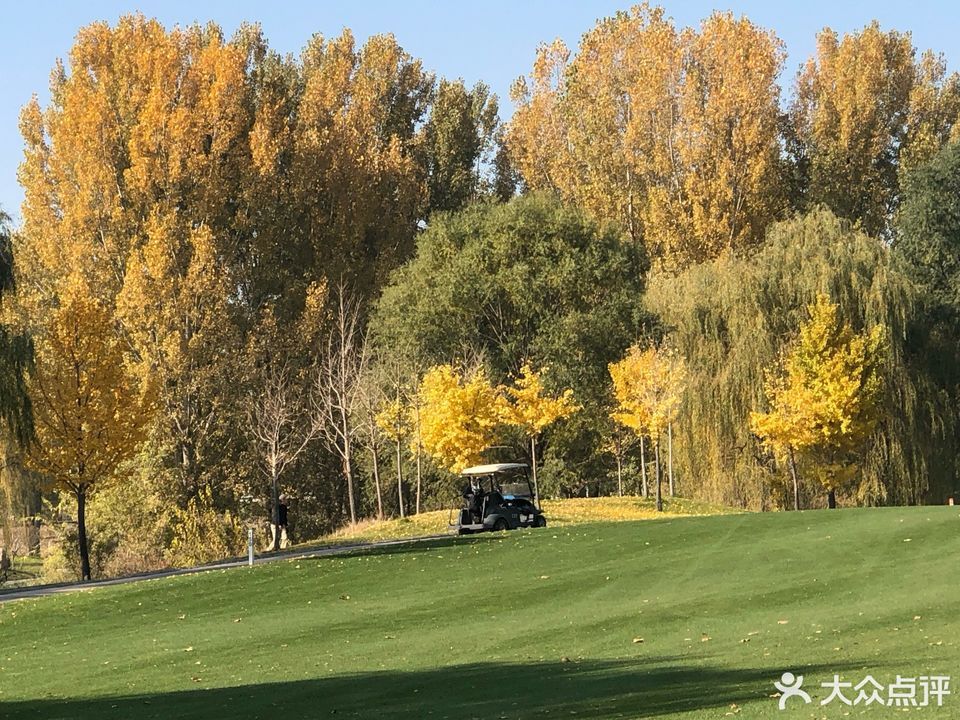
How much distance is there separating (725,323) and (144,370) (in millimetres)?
20456

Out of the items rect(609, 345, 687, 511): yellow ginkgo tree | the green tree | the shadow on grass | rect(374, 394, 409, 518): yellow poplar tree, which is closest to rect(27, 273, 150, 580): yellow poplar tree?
rect(374, 394, 409, 518): yellow poplar tree

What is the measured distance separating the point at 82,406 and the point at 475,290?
2095cm

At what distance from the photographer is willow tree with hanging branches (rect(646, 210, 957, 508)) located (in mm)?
47344

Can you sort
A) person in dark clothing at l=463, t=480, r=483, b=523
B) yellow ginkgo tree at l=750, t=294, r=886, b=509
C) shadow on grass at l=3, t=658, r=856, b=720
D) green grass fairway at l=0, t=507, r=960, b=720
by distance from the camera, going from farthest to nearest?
yellow ginkgo tree at l=750, t=294, r=886, b=509
person in dark clothing at l=463, t=480, r=483, b=523
green grass fairway at l=0, t=507, r=960, b=720
shadow on grass at l=3, t=658, r=856, b=720

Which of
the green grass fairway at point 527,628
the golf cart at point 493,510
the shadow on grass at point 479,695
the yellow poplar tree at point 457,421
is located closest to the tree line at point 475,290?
the yellow poplar tree at point 457,421

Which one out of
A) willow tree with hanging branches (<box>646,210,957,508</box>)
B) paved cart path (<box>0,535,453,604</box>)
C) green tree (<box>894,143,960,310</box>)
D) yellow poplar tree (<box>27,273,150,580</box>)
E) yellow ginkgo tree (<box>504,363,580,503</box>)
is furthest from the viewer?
green tree (<box>894,143,960,310</box>)

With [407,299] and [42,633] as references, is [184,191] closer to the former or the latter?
[407,299]

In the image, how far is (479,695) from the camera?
14.1 m

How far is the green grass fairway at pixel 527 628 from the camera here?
1388 centimetres

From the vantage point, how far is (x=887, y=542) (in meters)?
28.6

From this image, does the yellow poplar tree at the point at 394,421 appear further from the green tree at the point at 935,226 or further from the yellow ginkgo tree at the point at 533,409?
the green tree at the point at 935,226

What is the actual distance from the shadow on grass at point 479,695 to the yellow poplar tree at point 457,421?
25555 mm

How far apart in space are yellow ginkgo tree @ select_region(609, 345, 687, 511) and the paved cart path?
35.3 feet

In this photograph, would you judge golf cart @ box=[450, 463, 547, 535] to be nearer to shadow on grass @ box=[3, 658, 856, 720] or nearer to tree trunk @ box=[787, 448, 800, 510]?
tree trunk @ box=[787, 448, 800, 510]
